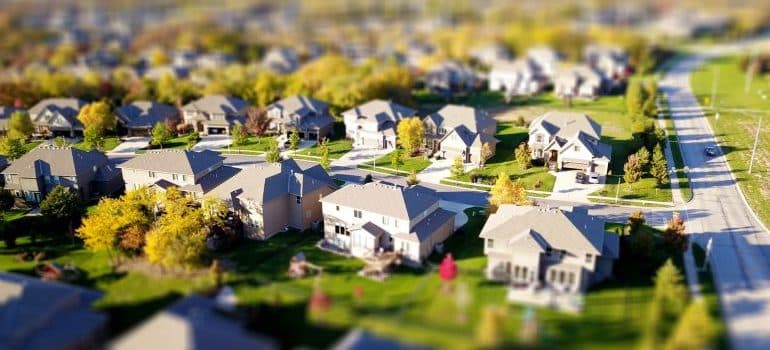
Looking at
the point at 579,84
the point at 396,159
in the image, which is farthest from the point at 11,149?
the point at 579,84

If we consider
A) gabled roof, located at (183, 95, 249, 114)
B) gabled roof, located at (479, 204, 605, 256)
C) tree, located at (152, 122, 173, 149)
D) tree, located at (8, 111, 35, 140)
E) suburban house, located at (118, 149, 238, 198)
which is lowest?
gabled roof, located at (479, 204, 605, 256)

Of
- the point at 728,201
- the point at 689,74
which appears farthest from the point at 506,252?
the point at 689,74

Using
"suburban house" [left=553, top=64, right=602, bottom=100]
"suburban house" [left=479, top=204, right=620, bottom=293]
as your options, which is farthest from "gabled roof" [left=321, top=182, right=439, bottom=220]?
"suburban house" [left=553, top=64, right=602, bottom=100]

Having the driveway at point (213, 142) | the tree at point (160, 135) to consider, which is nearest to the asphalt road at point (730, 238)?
the driveway at point (213, 142)

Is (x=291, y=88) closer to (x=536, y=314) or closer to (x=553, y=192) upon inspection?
(x=553, y=192)

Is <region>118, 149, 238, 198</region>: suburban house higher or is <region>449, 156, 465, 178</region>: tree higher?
<region>118, 149, 238, 198</region>: suburban house

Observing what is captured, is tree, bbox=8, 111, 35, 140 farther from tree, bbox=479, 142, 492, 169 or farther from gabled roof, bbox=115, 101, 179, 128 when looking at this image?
tree, bbox=479, 142, 492, 169

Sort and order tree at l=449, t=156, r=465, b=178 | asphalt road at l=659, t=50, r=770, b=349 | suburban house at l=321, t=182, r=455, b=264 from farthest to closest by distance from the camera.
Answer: tree at l=449, t=156, r=465, b=178
suburban house at l=321, t=182, r=455, b=264
asphalt road at l=659, t=50, r=770, b=349

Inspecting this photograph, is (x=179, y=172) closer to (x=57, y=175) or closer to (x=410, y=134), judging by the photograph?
(x=57, y=175)
